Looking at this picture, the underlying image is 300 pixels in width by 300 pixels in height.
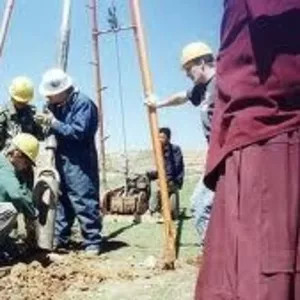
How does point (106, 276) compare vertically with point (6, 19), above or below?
below

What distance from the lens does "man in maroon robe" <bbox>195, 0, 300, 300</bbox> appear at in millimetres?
2410

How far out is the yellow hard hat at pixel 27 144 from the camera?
311 inches

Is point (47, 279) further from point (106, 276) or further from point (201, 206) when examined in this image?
point (201, 206)

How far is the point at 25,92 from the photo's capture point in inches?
346

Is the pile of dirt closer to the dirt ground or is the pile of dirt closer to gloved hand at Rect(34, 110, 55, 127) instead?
the dirt ground

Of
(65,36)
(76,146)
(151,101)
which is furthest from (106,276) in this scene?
(65,36)

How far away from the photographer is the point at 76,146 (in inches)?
330

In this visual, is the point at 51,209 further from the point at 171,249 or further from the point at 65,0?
the point at 65,0

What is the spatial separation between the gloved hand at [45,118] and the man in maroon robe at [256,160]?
570 cm

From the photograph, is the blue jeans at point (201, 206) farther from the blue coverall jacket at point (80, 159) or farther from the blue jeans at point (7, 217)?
the blue coverall jacket at point (80, 159)

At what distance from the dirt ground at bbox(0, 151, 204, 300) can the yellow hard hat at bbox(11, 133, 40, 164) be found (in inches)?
39.2

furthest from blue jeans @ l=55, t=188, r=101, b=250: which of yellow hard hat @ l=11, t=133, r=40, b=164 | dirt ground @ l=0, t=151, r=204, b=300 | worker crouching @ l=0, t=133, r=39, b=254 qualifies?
yellow hard hat @ l=11, t=133, r=40, b=164

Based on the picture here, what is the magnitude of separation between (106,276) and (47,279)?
490 mm

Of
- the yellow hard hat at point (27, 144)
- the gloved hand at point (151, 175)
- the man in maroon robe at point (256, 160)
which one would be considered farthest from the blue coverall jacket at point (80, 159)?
the man in maroon robe at point (256, 160)
